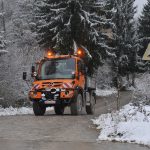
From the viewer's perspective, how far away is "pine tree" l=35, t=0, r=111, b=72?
42.1 m

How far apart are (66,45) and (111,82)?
24.3 metres

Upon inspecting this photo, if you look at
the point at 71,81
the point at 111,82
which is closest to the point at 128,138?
the point at 71,81

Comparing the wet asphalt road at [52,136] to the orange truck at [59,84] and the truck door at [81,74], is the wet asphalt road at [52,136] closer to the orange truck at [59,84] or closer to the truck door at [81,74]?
the orange truck at [59,84]

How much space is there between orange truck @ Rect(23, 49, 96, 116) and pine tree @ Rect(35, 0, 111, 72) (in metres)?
19.9

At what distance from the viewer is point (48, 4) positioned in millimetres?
42938

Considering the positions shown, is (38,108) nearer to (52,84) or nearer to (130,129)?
(52,84)

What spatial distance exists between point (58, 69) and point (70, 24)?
71.5ft

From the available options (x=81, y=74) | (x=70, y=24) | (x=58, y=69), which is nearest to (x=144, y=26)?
(x=70, y=24)

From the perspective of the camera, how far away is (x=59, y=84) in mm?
20391

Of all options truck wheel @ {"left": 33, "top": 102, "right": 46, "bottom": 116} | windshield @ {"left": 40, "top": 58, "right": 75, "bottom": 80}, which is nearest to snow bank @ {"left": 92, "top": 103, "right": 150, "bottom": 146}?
windshield @ {"left": 40, "top": 58, "right": 75, "bottom": 80}

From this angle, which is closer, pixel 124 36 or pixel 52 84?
pixel 52 84

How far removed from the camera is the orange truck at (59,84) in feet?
66.9

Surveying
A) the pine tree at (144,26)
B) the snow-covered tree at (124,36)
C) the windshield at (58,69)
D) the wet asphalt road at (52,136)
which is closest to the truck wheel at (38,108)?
the windshield at (58,69)

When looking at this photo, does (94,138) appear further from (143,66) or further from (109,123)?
(143,66)
